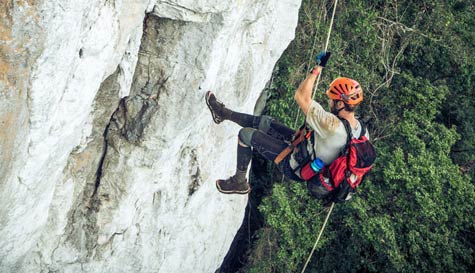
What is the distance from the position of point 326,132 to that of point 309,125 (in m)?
0.16

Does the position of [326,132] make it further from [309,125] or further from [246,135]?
[246,135]

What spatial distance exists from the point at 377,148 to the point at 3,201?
275 inches

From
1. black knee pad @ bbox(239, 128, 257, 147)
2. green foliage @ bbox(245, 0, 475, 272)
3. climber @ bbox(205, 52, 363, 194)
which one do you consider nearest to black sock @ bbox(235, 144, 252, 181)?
climber @ bbox(205, 52, 363, 194)

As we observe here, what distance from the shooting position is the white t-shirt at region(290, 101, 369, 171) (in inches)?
179

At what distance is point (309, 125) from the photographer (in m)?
4.71

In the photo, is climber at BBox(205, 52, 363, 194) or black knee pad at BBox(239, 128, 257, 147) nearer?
climber at BBox(205, 52, 363, 194)

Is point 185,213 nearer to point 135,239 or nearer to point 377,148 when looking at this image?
point 135,239

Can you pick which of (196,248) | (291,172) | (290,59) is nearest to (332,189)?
(291,172)

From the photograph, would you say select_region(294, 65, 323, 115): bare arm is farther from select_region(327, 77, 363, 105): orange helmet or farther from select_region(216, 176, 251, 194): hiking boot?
select_region(216, 176, 251, 194): hiking boot

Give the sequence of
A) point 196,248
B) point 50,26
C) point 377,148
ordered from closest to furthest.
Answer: point 50,26 < point 196,248 < point 377,148

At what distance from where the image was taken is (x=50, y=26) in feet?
12.0

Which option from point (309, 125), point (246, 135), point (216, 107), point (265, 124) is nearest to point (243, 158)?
point (246, 135)

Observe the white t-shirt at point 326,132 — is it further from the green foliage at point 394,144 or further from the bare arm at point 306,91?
the green foliage at point 394,144

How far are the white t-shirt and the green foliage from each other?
4.55m
